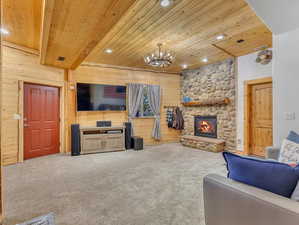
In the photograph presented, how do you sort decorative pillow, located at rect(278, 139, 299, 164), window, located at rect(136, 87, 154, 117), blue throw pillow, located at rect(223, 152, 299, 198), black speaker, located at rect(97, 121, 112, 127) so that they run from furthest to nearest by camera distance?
window, located at rect(136, 87, 154, 117), black speaker, located at rect(97, 121, 112, 127), decorative pillow, located at rect(278, 139, 299, 164), blue throw pillow, located at rect(223, 152, 299, 198)

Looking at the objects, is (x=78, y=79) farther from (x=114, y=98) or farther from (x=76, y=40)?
(x=76, y=40)

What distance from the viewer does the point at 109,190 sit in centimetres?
257

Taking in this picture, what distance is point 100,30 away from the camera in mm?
2779

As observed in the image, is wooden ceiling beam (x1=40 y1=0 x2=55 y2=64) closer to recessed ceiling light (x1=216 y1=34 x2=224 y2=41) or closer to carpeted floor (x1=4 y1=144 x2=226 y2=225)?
carpeted floor (x1=4 y1=144 x2=226 y2=225)

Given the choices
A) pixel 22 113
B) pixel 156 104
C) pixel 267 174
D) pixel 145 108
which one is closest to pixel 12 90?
pixel 22 113

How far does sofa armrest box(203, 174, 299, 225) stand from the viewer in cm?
90

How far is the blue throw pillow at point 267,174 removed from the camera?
3.32ft

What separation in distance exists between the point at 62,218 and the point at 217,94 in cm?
505

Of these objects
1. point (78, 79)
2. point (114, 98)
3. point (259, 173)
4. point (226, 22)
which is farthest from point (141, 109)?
point (259, 173)

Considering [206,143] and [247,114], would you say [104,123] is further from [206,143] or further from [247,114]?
[247,114]

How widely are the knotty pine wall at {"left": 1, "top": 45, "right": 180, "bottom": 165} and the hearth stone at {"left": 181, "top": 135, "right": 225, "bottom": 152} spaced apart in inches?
39.6

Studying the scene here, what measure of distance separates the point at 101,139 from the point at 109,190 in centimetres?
264

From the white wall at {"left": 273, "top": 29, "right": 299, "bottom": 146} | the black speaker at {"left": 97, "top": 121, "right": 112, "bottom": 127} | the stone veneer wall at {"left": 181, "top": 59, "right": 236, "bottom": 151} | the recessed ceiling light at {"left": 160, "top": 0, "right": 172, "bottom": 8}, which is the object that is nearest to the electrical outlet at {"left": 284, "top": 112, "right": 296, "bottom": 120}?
the white wall at {"left": 273, "top": 29, "right": 299, "bottom": 146}

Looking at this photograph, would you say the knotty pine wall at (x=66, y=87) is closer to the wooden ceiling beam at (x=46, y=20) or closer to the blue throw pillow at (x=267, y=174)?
the wooden ceiling beam at (x=46, y=20)
